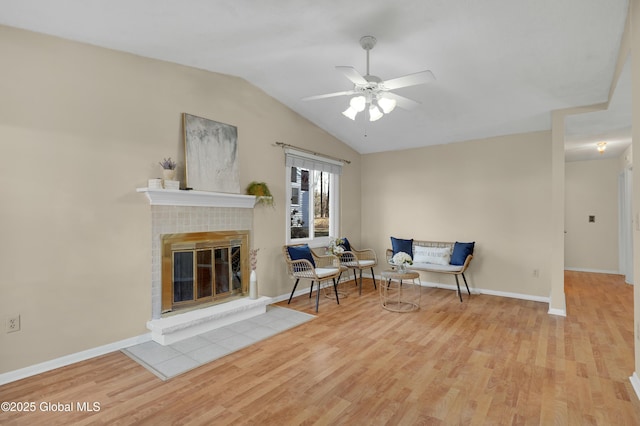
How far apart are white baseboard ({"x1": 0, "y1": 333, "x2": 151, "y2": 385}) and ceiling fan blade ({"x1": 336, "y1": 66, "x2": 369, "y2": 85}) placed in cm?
306

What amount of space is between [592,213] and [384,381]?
7277 mm

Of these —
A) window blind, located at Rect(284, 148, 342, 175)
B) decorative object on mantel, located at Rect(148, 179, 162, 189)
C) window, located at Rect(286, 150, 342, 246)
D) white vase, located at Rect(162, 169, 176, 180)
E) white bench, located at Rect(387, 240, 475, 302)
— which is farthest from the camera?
window, located at Rect(286, 150, 342, 246)

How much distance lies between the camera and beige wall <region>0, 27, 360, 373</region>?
2.52 m

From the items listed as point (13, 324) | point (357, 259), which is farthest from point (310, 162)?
point (13, 324)

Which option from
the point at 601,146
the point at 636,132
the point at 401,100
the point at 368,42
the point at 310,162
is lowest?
the point at 636,132

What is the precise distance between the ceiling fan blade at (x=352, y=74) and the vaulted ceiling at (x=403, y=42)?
0.49 metres

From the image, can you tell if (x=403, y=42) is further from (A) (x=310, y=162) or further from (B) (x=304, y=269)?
(B) (x=304, y=269)

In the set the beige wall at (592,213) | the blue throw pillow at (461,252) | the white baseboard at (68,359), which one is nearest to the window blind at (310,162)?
the blue throw pillow at (461,252)

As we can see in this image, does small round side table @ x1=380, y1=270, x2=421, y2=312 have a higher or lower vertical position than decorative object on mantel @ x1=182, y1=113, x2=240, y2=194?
lower

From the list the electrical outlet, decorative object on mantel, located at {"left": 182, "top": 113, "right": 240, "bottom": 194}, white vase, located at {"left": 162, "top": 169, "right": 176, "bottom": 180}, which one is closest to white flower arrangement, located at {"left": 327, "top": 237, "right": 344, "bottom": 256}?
decorative object on mantel, located at {"left": 182, "top": 113, "right": 240, "bottom": 194}

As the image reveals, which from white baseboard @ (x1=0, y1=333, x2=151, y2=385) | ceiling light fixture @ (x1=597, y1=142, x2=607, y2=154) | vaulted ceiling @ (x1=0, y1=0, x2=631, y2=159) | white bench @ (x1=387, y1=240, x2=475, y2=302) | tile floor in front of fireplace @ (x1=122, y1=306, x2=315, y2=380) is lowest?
tile floor in front of fireplace @ (x1=122, y1=306, x2=315, y2=380)

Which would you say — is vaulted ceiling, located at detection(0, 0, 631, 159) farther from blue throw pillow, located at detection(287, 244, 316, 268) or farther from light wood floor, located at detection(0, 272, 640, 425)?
light wood floor, located at detection(0, 272, 640, 425)

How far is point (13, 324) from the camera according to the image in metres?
2.50

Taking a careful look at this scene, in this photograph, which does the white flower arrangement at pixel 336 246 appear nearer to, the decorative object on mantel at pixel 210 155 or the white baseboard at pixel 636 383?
the decorative object on mantel at pixel 210 155
